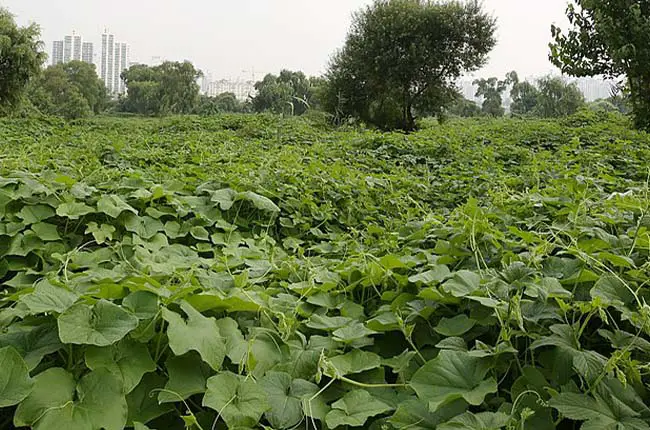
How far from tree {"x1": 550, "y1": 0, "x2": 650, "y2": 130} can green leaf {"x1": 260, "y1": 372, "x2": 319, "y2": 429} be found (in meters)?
6.50

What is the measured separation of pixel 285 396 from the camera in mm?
954

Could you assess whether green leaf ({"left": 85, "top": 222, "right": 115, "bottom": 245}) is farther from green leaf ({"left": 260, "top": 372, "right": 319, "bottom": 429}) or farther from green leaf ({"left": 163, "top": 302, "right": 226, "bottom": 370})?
green leaf ({"left": 260, "top": 372, "right": 319, "bottom": 429})

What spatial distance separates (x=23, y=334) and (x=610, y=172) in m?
3.57

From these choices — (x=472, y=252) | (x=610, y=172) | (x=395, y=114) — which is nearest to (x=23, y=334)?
(x=472, y=252)

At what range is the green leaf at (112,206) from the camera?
79.2 inches

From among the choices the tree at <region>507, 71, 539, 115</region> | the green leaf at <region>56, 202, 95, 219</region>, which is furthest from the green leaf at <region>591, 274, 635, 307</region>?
the tree at <region>507, 71, 539, 115</region>

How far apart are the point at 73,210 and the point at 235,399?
1.45 meters

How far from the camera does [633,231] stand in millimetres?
1381

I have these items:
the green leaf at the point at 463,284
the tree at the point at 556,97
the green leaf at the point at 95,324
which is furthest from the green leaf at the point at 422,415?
the tree at the point at 556,97

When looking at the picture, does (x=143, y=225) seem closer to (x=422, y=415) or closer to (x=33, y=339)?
(x=33, y=339)

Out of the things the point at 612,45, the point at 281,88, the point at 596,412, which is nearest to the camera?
the point at 596,412

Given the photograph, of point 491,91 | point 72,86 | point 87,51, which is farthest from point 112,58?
point 491,91

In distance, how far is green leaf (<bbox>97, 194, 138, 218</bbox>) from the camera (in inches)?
79.2

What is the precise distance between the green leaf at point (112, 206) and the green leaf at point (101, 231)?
5 centimetres
